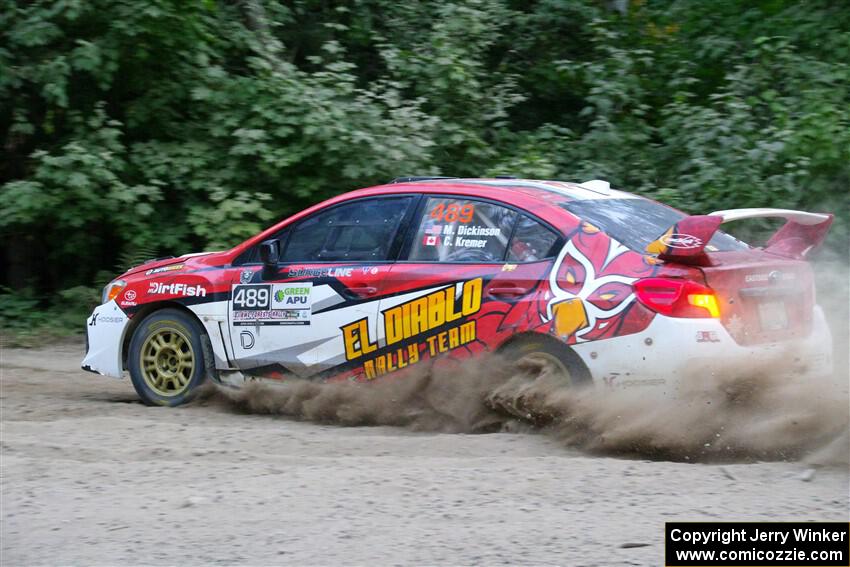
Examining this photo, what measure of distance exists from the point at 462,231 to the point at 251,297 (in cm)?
167

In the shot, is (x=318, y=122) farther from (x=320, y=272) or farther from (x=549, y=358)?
(x=549, y=358)

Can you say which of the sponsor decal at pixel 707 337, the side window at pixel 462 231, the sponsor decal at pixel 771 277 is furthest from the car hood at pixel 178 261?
the sponsor decal at pixel 771 277

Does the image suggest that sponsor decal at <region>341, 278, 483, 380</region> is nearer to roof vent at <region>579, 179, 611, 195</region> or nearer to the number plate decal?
roof vent at <region>579, 179, 611, 195</region>

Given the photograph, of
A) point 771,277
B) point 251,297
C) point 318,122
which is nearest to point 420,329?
point 251,297

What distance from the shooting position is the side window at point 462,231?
693cm

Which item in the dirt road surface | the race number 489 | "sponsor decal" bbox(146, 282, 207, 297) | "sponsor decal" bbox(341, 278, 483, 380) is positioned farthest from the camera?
"sponsor decal" bbox(146, 282, 207, 297)

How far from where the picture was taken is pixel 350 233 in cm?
757

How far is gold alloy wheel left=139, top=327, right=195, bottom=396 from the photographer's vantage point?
807 cm

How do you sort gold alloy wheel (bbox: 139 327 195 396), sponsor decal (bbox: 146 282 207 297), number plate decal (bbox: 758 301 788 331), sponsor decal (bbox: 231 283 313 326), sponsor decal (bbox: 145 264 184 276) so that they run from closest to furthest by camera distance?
number plate decal (bbox: 758 301 788 331) < sponsor decal (bbox: 231 283 313 326) < sponsor decal (bbox: 146 282 207 297) < gold alloy wheel (bbox: 139 327 195 396) < sponsor decal (bbox: 145 264 184 276)

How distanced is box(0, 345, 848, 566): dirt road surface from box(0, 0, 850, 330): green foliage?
5.23 metres

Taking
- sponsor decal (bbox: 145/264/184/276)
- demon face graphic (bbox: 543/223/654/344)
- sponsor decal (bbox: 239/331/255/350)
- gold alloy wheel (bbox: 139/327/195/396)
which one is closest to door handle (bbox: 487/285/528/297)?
demon face graphic (bbox: 543/223/654/344)

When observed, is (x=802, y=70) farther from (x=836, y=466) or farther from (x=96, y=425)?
(x=96, y=425)

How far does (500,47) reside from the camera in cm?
1498

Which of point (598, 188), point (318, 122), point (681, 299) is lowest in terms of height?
point (681, 299)
